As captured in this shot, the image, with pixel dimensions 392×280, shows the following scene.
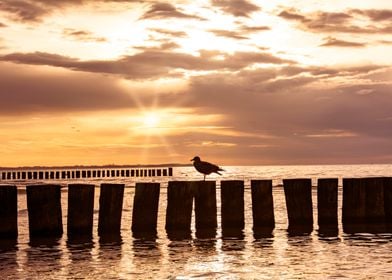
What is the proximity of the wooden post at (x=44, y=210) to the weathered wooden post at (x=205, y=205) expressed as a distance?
3497 mm

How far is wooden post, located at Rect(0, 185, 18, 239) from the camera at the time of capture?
15766 millimetres

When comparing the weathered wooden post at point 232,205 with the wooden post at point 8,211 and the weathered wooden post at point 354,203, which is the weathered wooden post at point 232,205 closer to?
the weathered wooden post at point 354,203

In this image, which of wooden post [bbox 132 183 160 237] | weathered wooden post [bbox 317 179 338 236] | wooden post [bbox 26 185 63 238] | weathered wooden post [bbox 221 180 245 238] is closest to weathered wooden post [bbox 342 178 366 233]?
weathered wooden post [bbox 317 179 338 236]

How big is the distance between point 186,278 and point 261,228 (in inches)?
265

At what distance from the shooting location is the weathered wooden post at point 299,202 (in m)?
17.3

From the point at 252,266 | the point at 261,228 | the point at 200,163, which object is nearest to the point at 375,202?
the point at 261,228

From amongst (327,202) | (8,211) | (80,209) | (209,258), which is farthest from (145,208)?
(327,202)

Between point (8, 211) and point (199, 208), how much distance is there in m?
4.84

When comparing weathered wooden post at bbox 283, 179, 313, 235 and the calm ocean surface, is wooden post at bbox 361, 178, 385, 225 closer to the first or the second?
weathered wooden post at bbox 283, 179, 313, 235

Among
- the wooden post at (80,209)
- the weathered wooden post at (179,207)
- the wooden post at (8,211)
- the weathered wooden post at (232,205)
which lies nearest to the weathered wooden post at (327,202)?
the weathered wooden post at (232,205)

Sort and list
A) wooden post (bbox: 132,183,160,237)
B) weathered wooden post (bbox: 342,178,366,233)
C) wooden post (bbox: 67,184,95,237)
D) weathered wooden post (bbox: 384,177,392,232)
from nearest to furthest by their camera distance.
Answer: wooden post (bbox: 67,184,95,237) < wooden post (bbox: 132,183,160,237) < weathered wooden post (bbox: 342,178,366,233) < weathered wooden post (bbox: 384,177,392,232)

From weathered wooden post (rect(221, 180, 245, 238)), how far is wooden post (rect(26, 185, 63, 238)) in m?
4.26

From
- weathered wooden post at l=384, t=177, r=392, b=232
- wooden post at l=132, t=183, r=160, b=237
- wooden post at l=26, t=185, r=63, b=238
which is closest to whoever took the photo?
wooden post at l=26, t=185, r=63, b=238

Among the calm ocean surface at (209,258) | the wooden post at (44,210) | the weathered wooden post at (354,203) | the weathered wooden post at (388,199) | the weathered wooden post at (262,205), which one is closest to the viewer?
the calm ocean surface at (209,258)
